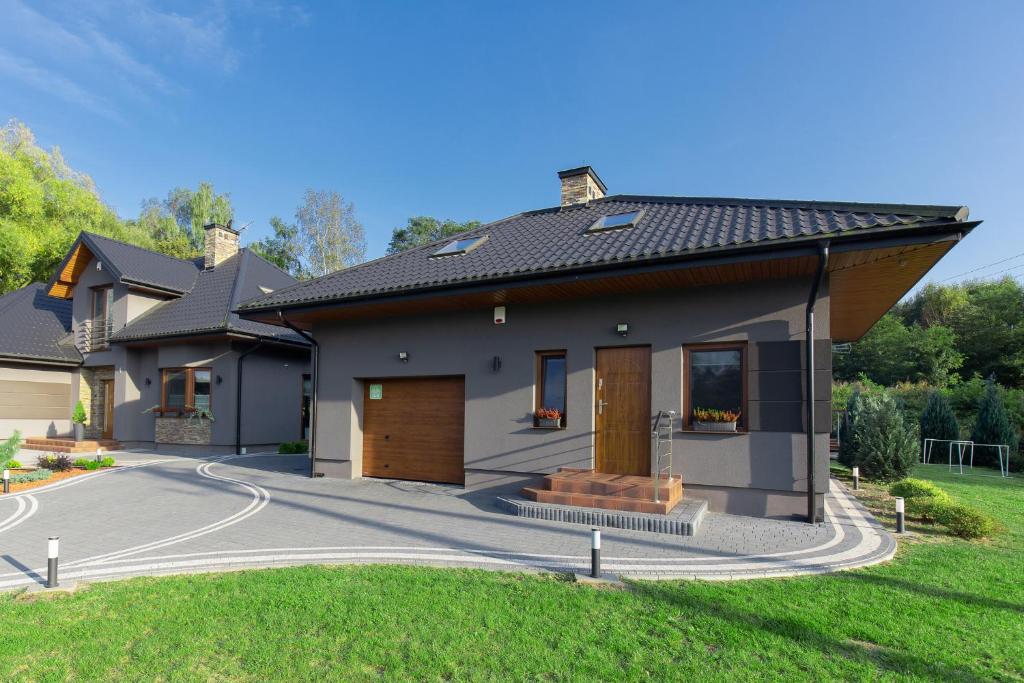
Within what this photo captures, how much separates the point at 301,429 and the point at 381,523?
1208cm

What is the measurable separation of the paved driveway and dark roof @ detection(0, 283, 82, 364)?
452 inches

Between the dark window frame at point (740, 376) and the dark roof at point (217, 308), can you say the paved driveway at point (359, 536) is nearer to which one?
the dark window frame at point (740, 376)

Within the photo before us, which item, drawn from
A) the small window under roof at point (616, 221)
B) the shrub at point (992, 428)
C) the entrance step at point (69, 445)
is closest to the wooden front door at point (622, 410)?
the small window under roof at point (616, 221)

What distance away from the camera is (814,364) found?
7.33 metres

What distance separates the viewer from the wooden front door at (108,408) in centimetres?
1905

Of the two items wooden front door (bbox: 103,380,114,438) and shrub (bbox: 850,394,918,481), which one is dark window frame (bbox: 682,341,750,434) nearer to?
shrub (bbox: 850,394,918,481)

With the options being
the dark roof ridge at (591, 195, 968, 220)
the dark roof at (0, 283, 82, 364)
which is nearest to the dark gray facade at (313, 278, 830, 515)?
the dark roof ridge at (591, 195, 968, 220)

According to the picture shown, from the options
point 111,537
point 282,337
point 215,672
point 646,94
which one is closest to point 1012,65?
point 646,94

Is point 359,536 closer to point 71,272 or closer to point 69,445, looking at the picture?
point 69,445

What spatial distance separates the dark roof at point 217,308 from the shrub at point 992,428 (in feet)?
74.0

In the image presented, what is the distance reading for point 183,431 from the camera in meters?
16.2

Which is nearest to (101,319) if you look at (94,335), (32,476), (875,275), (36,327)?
Result: (94,335)

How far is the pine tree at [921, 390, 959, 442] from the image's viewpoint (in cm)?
1767

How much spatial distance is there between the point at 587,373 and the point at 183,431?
13935mm
